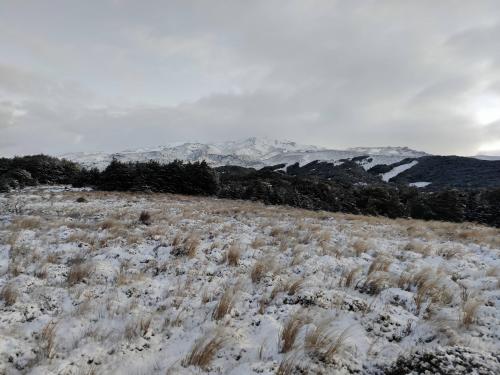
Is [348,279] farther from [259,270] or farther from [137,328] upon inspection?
[137,328]

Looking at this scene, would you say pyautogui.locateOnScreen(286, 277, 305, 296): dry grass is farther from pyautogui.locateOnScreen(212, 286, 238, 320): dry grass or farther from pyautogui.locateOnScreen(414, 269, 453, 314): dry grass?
pyautogui.locateOnScreen(414, 269, 453, 314): dry grass

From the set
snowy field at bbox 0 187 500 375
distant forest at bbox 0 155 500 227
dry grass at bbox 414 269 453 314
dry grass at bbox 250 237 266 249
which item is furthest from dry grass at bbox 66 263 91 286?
distant forest at bbox 0 155 500 227

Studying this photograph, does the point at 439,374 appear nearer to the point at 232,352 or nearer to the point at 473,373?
the point at 473,373

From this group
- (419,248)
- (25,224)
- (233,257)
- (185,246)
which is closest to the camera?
(233,257)

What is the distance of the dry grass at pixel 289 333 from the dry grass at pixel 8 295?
348cm

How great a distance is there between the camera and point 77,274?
5.21 meters

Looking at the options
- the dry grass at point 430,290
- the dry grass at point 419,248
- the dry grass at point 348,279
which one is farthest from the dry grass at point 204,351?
the dry grass at point 419,248

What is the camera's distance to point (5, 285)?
4.62 metres

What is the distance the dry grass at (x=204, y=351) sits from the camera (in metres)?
3.08

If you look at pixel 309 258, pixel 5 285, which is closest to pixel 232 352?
pixel 5 285

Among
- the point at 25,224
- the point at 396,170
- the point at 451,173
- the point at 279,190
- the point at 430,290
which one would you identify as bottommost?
the point at 430,290

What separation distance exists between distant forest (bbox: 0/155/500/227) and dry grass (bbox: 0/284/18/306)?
27.4 meters

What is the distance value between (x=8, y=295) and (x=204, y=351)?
3.00 meters

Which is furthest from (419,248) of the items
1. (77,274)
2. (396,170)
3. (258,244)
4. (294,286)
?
(396,170)
